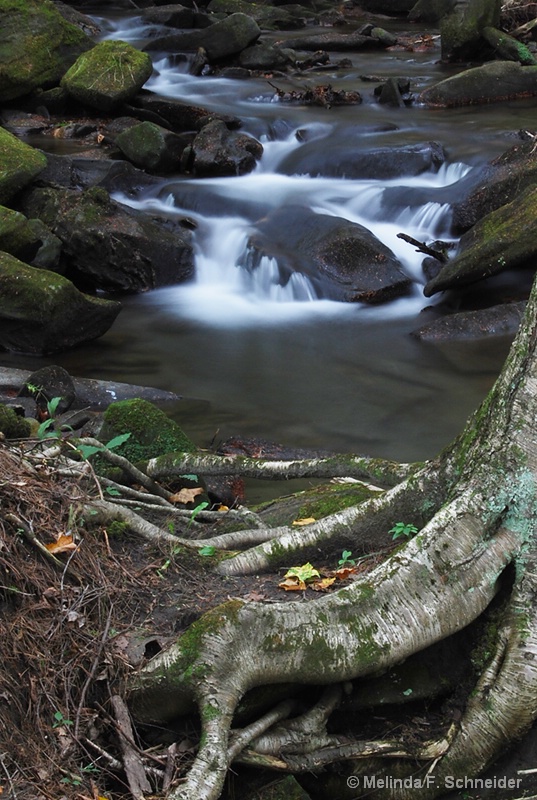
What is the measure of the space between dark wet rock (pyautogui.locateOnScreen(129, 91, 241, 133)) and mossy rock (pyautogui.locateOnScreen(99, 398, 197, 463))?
457 inches

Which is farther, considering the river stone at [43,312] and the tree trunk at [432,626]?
the river stone at [43,312]

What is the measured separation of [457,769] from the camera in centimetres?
345

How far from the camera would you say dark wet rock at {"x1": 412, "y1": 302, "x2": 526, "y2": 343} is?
10.7 meters

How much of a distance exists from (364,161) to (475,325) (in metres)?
5.06

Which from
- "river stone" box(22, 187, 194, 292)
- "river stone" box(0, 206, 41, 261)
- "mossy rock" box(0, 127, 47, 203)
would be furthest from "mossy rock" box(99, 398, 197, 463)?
"mossy rock" box(0, 127, 47, 203)

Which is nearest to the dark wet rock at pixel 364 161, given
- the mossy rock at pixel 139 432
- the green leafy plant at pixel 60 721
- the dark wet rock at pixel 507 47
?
the dark wet rock at pixel 507 47

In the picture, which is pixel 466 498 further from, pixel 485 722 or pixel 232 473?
A: pixel 232 473

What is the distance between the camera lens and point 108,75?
1719cm

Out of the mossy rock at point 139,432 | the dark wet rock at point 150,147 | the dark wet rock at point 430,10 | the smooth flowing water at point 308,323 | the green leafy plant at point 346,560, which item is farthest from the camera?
the dark wet rock at point 430,10

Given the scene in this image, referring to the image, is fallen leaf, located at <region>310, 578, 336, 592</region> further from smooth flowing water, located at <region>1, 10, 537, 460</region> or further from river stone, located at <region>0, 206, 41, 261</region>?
river stone, located at <region>0, 206, 41, 261</region>

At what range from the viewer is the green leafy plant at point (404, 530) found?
13.0 ft

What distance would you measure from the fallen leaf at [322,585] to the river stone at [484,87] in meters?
Answer: 15.2

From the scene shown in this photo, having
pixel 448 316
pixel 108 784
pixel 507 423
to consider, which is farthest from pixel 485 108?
pixel 108 784

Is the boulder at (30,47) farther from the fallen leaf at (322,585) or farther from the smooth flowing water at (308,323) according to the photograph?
the fallen leaf at (322,585)
